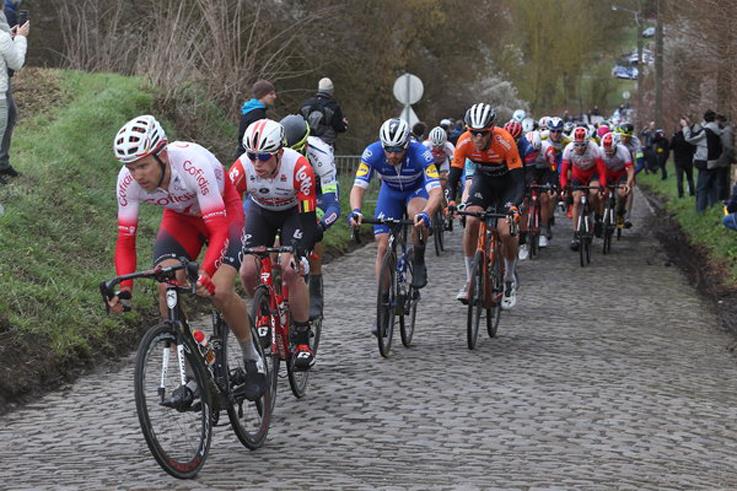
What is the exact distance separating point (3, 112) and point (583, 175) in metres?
10.3

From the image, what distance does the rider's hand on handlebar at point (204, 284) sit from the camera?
7527 mm

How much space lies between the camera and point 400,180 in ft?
43.1

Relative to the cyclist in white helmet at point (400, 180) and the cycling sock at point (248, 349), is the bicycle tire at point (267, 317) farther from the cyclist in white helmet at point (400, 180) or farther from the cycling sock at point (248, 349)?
the cyclist in white helmet at point (400, 180)

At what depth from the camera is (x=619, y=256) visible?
879 inches

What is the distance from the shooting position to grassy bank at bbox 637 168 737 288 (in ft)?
64.5

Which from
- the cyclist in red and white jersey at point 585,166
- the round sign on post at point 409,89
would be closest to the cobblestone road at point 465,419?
the cyclist in red and white jersey at point 585,166

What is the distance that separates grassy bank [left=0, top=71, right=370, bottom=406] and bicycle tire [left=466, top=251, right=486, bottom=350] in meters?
3.03

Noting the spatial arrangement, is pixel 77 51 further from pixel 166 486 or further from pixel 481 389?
pixel 166 486

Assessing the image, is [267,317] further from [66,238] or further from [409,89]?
[409,89]

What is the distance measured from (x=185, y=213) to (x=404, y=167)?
475cm

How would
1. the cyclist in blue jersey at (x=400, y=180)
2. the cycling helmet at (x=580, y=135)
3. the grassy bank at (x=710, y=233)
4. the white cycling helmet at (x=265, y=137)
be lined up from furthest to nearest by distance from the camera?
1. the cycling helmet at (x=580, y=135)
2. the grassy bank at (x=710, y=233)
3. the cyclist in blue jersey at (x=400, y=180)
4. the white cycling helmet at (x=265, y=137)

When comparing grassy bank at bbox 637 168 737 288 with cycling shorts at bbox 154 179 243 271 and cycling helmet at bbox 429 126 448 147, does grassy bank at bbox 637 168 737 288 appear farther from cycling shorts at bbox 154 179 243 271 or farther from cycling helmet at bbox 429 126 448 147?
cycling shorts at bbox 154 179 243 271

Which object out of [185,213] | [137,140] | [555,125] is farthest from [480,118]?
[555,125]

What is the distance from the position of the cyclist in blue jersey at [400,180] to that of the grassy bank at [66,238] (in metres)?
2.44
